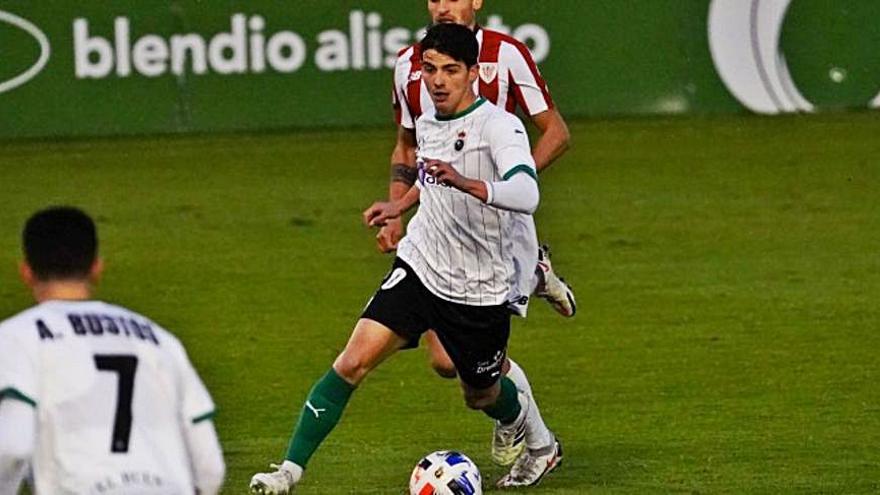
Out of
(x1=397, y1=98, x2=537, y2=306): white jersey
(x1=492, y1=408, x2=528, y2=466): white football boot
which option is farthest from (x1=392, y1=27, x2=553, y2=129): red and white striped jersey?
(x1=492, y1=408, x2=528, y2=466): white football boot

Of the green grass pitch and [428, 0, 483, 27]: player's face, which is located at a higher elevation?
[428, 0, 483, 27]: player's face

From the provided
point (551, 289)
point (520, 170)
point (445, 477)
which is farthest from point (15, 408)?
point (551, 289)

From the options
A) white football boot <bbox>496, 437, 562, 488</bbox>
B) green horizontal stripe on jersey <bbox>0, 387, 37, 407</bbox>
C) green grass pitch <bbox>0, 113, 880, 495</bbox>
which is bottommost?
green grass pitch <bbox>0, 113, 880, 495</bbox>

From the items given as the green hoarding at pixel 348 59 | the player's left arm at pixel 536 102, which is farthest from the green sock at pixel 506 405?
the green hoarding at pixel 348 59

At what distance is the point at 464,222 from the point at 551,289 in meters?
1.55

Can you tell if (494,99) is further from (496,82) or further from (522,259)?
(522,259)

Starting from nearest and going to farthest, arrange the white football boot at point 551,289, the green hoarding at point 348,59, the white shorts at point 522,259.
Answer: the white shorts at point 522,259, the white football boot at point 551,289, the green hoarding at point 348,59

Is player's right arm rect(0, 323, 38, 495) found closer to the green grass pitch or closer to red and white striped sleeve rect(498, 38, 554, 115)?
the green grass pitch

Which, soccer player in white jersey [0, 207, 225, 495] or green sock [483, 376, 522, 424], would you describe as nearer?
soccer player in white jersey [0, 207, 225, 495]

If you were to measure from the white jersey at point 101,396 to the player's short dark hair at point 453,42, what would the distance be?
10.3 ft

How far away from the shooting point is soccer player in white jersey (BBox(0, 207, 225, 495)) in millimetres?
5594

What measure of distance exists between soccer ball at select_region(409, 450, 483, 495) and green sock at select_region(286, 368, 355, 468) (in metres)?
0.42

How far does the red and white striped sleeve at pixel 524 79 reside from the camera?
31.6 feet

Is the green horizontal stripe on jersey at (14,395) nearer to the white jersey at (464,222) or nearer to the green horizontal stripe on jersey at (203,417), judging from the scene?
the green horizontal stripe on jersey at (203,417)
